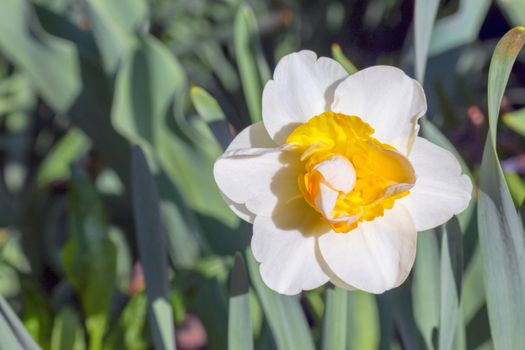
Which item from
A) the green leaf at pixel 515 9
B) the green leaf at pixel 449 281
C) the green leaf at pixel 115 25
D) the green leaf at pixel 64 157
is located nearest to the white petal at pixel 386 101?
the green leaf at pixel 449 281

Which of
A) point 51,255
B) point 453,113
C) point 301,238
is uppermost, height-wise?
point 301,238

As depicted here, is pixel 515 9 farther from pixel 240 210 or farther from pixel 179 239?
pixel 179 239

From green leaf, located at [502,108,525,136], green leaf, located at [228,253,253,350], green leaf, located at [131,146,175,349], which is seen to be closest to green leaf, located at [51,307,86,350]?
green leaf, located at [131,146,175,349]

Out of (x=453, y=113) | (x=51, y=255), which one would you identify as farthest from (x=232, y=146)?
(x=51, y=255)

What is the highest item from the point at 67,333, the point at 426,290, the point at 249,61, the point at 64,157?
the point at 249,61

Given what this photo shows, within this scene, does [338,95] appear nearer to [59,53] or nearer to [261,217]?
[261,217]

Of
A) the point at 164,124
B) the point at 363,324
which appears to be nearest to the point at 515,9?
the point at 363,324
